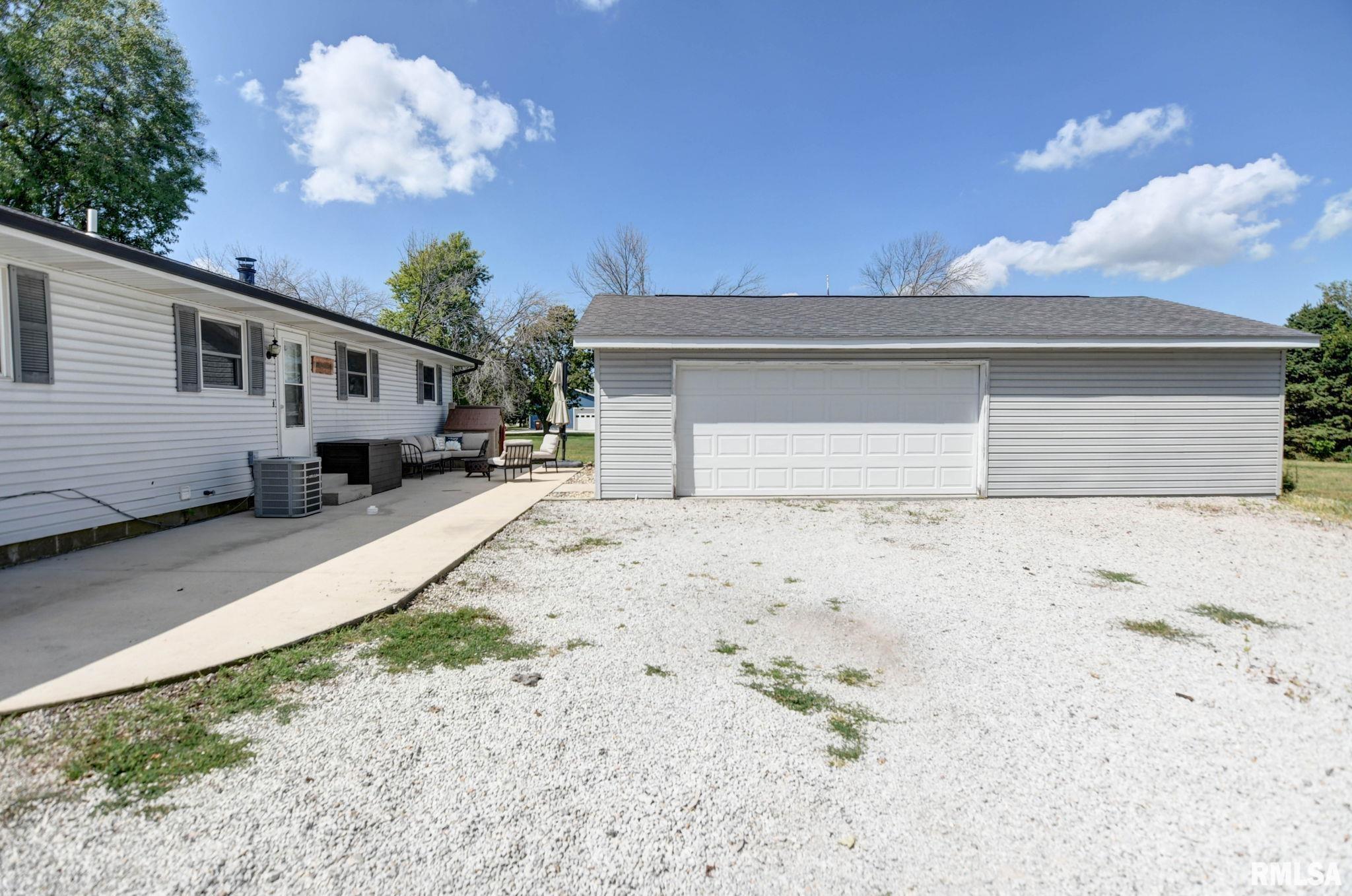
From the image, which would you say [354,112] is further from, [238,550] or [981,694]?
[981,694]

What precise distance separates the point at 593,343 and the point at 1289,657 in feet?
25.1


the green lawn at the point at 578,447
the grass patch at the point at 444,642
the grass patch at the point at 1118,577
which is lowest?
the grass patch at the point at 444,642

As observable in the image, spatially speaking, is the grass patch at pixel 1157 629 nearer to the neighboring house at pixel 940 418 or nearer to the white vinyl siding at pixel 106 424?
the neighboring house at pixel 940 418

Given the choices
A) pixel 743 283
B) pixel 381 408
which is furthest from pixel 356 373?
pixel 743 283

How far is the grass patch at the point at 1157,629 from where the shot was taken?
3690 mm

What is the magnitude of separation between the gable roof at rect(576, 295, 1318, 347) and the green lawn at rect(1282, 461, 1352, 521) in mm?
2460

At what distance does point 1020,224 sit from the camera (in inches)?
899

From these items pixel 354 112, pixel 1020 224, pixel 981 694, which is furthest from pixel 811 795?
pixel 1020 224

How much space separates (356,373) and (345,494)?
136 inches

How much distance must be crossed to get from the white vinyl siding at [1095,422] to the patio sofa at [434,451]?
4.73 meters

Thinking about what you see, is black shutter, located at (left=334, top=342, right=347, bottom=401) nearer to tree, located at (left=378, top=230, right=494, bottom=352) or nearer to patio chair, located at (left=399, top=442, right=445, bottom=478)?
patio chair, located at (left=399, top=442, right=445, bottom=478)

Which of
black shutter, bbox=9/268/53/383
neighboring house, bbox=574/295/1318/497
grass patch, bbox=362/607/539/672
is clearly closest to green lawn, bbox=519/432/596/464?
neighboring house, bbox=574/295/1318/497

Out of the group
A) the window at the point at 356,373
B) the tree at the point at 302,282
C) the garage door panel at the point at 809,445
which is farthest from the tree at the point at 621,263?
the garage door panel at the point at 809,445

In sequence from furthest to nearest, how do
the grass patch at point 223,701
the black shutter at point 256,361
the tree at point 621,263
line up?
the tree at point 621,263 → the black shutter at point 256,361 → the grass patch at point 223,701
